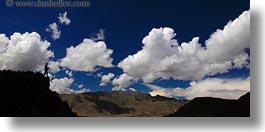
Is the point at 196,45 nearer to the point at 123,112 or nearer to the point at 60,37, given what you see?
the point at 123,112

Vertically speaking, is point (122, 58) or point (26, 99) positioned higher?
point (122, 58)

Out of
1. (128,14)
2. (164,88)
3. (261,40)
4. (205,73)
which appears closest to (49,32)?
(128,14)

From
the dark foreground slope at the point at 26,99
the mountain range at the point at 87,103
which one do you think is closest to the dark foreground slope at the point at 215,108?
the mountain range at the point at 87,103

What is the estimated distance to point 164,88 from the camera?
4906 millimetres

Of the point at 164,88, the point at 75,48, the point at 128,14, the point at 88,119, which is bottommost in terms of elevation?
the point at 88,119

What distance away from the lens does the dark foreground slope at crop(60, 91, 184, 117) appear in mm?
4891

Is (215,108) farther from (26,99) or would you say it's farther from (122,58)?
(26,99)

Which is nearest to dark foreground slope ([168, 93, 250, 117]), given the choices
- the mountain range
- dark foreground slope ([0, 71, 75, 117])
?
the mountain range

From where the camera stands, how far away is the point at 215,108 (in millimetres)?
4836

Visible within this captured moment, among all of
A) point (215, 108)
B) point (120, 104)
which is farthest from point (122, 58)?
point (215, 108)

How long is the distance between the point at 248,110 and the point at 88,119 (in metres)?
1.51

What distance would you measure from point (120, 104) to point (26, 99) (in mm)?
895

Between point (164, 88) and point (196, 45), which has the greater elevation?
point (196, 45)

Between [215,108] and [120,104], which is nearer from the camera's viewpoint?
[215,108]
